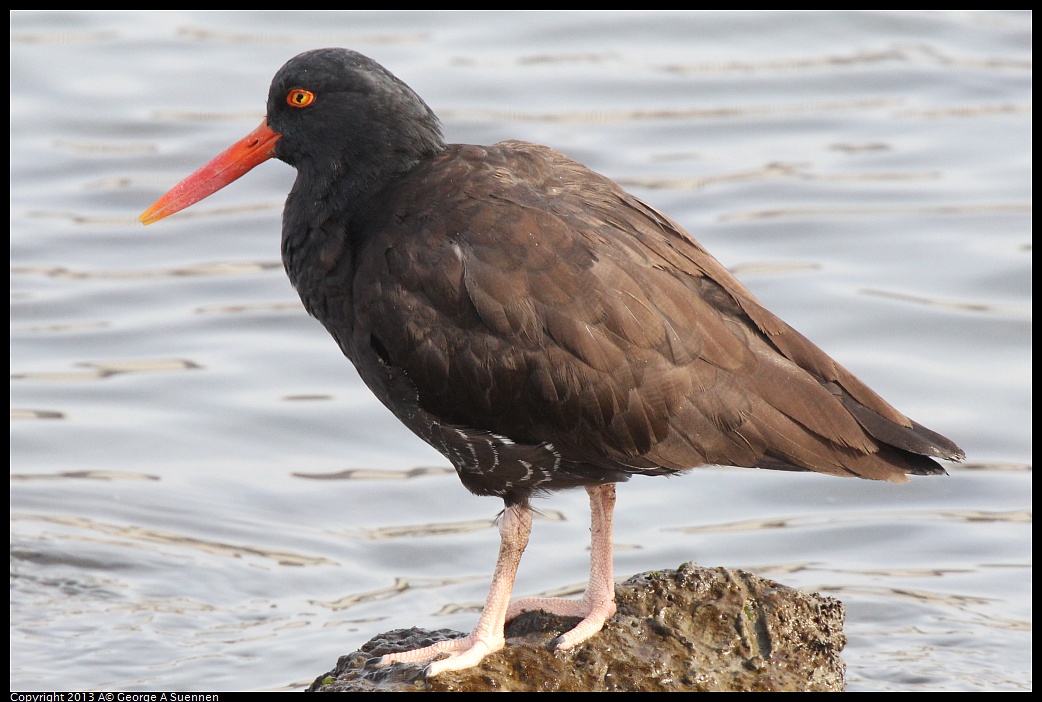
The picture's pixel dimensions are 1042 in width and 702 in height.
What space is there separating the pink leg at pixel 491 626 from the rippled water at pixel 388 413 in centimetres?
203

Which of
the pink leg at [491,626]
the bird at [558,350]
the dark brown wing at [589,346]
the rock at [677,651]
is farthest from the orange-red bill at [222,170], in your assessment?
the rock at [677,651]

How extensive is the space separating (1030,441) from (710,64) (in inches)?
332

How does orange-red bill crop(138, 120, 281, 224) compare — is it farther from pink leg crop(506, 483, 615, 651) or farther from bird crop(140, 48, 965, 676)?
pink leg crop(506, 483, 615, 651)

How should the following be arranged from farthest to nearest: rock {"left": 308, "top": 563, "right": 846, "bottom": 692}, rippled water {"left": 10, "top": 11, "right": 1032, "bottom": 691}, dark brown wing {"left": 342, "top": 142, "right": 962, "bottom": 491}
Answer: rippled water {"left": 10, "top": 11, "right": 1032, "bottom": 691} → dark brown wing {"left": 342, "top": 142, "right": 962, "bottom": 491} → rock {"left": 308, "top": 563, "right": 846, "bottom": 692}

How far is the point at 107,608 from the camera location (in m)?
9.09

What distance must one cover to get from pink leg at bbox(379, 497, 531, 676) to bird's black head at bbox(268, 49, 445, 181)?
176cm

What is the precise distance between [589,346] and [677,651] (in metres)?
1.36

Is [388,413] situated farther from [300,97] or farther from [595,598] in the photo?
[595,598]

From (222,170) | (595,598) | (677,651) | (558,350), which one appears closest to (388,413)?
(222,170)

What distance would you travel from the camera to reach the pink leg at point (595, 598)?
6352 millimetres

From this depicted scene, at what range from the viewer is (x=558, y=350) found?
6.35 m

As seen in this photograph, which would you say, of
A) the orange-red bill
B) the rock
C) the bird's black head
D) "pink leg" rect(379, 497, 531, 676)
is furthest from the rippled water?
the bird's black head

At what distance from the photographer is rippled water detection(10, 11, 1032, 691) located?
A: 9.20m
